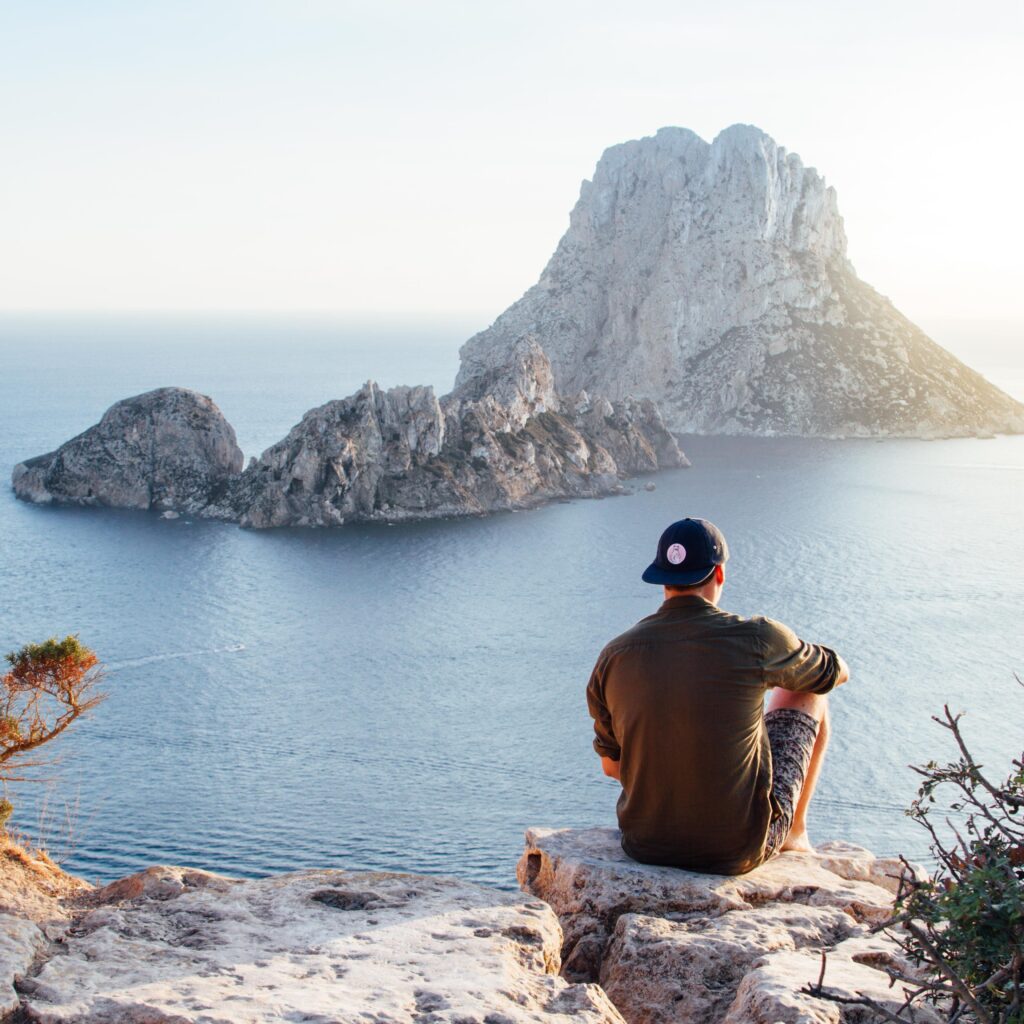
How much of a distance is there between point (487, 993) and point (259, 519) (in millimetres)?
76028

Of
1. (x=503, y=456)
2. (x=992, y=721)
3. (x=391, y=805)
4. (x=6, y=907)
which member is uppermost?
(x=503, y=456)

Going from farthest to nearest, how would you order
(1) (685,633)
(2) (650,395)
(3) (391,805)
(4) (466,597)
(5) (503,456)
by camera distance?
1. (2) (650,395)
2. (5) (503,456)
3. (4) (466,597)
4. (3) (391,805)
5. (1) (685,633)

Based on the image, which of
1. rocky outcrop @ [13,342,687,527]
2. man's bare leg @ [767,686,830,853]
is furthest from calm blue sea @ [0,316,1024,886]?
man's bare leg @ [767,686,830,853]

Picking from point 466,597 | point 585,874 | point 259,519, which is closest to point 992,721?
point 466,597

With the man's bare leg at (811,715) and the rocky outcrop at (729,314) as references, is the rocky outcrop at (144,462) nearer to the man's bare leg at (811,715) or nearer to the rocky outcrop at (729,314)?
the rocky outcrop at (729,314)

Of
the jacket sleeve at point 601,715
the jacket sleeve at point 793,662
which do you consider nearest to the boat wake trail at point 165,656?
the jacket sleeve at point 601,715

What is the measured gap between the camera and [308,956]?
517 centimetres

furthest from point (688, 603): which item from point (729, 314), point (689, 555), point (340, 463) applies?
point (729, 314)

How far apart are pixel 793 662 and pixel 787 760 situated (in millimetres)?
917

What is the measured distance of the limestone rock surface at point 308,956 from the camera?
4559 mm

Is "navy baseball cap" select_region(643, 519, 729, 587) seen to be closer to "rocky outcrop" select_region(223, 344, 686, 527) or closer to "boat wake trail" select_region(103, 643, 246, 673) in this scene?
"boat wake trail" select_region(103, 643, 246, 673)

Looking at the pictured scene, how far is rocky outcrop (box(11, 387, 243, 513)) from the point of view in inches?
3361

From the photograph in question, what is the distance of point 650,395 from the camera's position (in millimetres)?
137750

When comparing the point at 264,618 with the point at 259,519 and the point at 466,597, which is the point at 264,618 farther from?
the point at 259,519
